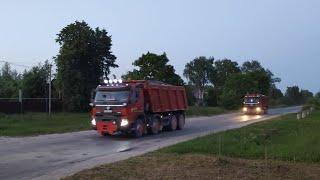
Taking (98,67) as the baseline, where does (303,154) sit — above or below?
below

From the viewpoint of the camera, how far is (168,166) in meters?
15.3

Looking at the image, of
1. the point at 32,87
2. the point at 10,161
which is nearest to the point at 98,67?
the point at 32,87

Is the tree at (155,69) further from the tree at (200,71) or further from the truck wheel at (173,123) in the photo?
the tree at (200,71)

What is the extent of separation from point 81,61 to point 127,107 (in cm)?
4092

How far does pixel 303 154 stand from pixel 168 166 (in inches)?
182

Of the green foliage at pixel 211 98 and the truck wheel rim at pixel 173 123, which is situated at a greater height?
the green foliage at pixel 211 98

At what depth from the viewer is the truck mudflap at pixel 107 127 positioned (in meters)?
29.0

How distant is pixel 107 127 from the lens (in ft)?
96.0

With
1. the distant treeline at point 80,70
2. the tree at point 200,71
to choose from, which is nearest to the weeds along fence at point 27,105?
the distant treeline at point 80,70

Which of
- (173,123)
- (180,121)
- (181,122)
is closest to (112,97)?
(173,123)

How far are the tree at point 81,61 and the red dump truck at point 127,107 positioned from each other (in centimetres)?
3460

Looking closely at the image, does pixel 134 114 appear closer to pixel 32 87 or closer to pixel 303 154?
pixel 303 154

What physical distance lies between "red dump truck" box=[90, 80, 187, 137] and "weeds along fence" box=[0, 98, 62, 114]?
90.4ft

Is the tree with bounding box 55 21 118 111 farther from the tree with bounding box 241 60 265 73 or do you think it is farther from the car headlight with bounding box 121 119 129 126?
the tree with bounding box 241 60 265 73
